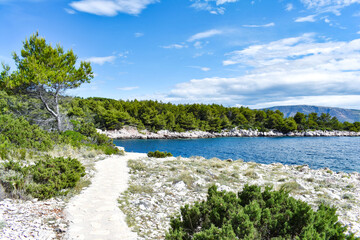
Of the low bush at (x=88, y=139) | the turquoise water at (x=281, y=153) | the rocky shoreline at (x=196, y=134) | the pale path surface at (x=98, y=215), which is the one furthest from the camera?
the rocky shoreline at (x=196, y=134)

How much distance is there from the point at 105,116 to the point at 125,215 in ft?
223

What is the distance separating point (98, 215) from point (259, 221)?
5047 mm

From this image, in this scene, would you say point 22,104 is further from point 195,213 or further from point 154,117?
point 154,117

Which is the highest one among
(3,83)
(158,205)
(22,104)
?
(3,83)

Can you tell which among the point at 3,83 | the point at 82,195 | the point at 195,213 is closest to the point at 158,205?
the point at 82,195

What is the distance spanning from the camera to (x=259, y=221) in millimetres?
4070

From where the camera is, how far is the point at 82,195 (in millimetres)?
8594

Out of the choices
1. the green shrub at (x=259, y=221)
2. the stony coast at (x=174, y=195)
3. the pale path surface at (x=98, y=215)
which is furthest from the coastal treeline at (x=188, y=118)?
the green shrub at (x=259, y=221)

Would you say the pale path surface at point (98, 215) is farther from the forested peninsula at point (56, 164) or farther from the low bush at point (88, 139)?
the low bush at point (88, 139)

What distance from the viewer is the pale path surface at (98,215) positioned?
5641 mm

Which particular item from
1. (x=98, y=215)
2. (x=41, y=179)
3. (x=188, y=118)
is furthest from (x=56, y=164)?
(x=188, y=118)

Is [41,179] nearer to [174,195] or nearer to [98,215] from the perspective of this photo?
[98,215]

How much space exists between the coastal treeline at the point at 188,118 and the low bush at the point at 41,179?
60.6 metres

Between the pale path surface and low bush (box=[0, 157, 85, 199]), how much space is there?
0.83 meters
